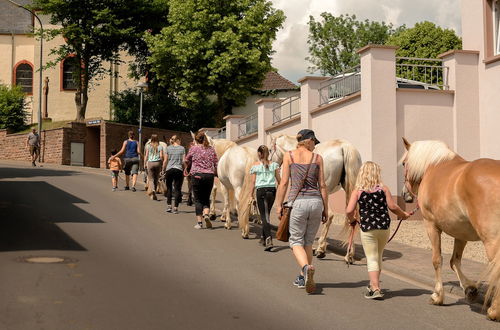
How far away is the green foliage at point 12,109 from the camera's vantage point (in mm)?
45031

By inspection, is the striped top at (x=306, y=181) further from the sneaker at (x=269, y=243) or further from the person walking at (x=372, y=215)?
the sneaker at (x=269, y=243)

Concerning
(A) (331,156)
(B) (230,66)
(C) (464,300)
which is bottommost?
(C) (464,300)

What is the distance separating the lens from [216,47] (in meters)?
38.8

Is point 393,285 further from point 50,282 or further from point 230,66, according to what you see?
point 230,66

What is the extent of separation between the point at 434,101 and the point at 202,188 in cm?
766

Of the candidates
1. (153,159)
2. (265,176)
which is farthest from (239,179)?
(153,159)

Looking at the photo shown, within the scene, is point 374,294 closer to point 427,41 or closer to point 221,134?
point 221,134

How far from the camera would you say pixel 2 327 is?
18.1 ft

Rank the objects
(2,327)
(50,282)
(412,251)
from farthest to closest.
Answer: (412,251) < (50,282) < (2,327)

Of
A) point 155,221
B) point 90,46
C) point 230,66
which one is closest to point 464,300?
point 155,221

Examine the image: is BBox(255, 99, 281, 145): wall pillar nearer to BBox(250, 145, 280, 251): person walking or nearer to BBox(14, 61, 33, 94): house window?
BBox(250, 145, 280, 251): person walking

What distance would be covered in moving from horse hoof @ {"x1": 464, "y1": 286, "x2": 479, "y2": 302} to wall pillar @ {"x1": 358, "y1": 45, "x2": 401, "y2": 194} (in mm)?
9800

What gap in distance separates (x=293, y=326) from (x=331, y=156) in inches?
228

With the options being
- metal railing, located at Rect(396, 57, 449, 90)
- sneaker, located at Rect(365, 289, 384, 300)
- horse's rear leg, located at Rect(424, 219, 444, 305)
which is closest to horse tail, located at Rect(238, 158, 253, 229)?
sneaker, located at Rect(365, 289, 384, 300)
